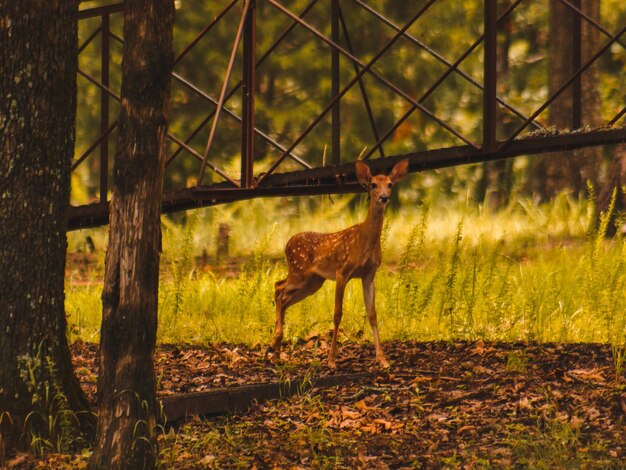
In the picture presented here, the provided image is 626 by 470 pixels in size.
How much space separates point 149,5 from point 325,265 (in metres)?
3.46

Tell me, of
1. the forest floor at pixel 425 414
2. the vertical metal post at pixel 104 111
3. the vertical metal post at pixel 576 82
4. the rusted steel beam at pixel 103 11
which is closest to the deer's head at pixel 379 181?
the forest floor at pixel 425 414

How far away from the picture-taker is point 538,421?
24.3 ft

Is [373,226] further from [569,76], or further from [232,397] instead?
[569,76]

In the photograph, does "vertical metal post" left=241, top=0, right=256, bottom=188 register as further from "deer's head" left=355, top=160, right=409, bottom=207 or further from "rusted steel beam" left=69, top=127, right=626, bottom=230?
"deer's head" left=355, top=160, right=409, bottom=207

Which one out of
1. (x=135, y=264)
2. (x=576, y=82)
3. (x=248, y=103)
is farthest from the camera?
(x=576, y=82)

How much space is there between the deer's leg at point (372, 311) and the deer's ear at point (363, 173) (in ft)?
2.42

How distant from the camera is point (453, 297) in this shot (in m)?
11.2

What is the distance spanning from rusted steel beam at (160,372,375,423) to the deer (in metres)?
0.59

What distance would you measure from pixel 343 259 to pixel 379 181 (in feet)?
2.69

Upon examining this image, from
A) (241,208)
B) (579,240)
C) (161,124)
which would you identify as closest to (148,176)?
(161,124)

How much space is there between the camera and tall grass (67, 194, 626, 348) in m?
10.4

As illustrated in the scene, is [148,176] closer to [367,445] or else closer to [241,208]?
[367,445]

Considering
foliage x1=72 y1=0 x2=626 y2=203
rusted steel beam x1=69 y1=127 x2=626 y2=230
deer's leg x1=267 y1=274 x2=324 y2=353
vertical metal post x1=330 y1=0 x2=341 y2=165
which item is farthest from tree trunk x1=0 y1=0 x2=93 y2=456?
foliage x1=72 y1=0 x2=626 y2=203

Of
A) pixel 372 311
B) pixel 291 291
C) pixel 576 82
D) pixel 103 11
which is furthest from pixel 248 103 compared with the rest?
pixel 576 82
